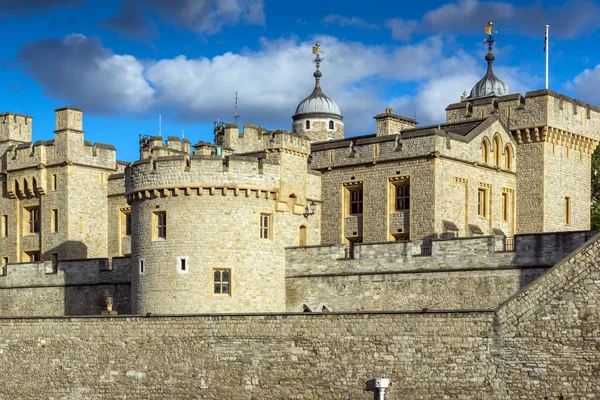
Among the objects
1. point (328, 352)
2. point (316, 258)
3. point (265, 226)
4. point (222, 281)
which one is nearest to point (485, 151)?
point (316, 258)

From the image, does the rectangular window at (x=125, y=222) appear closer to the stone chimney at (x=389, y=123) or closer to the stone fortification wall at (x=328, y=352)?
the stone chimney at (x=389, y=123)

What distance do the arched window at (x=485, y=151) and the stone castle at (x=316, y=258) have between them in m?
0.05

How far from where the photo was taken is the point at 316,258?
39906mm

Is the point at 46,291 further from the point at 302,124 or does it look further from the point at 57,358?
the point at 302,124

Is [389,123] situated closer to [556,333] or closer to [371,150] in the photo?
[371,150]

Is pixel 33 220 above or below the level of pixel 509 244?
above

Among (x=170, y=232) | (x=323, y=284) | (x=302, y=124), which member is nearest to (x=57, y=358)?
(x=170, y=232)

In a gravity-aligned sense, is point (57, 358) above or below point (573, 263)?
below

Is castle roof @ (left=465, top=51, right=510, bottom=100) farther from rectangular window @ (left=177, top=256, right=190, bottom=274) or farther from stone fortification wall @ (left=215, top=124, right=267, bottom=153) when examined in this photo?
rectangular window @ (left=177, top=256, right=190, bottom=274)

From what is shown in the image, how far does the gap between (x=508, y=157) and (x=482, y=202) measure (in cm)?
255

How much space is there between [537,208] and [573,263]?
19403mm

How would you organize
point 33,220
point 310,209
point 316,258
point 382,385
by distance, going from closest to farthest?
1. point 382,385
2. point 316,258
3. point 310,209
4. point 33,220

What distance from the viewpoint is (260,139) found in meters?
56.1

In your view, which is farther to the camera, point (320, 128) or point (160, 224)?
point (320, 128)
